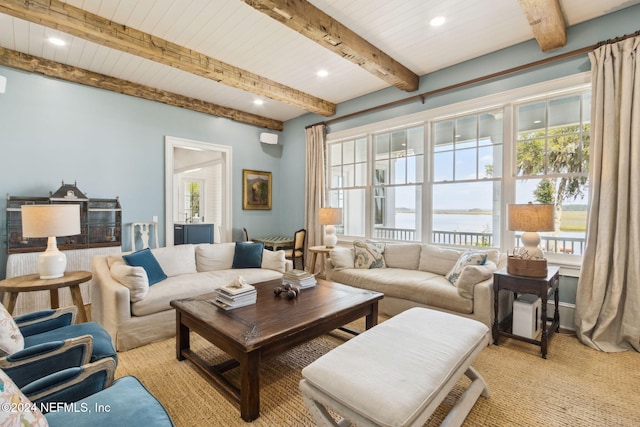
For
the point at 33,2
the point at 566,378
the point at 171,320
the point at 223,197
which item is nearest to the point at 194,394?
the point at 171,320

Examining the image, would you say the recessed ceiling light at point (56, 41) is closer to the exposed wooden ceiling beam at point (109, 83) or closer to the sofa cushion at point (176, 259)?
the exposed wooden ceiling beam at point (109, 83)

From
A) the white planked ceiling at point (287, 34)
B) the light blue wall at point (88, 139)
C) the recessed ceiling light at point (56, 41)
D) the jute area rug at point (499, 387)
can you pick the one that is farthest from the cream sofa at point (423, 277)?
the recessed ceiling light at point (56, 41)

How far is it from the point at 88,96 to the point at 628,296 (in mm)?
6216

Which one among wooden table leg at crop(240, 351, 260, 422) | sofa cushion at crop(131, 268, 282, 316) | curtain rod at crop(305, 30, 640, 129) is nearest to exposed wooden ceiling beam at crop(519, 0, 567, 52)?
curtain rod at crop(305, 30, 640, 129)

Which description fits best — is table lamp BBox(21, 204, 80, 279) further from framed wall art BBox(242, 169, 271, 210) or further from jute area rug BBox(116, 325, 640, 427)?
framed wall art BBox(242, 169, 271, 210)

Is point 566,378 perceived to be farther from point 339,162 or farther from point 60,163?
point 60,163

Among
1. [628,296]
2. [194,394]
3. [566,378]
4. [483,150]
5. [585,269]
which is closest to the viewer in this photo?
[194,394]

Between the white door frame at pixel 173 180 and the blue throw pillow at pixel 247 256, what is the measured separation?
52.6 inches

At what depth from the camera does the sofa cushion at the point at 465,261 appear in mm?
3000

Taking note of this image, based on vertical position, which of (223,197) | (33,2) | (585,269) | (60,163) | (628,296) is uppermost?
(33,2)

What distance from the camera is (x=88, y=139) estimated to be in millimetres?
3879

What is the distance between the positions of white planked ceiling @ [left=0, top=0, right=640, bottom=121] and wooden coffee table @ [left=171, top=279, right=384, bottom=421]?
8.25ft

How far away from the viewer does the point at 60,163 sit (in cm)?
369

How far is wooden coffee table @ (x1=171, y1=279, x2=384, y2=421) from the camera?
5.66 ft
